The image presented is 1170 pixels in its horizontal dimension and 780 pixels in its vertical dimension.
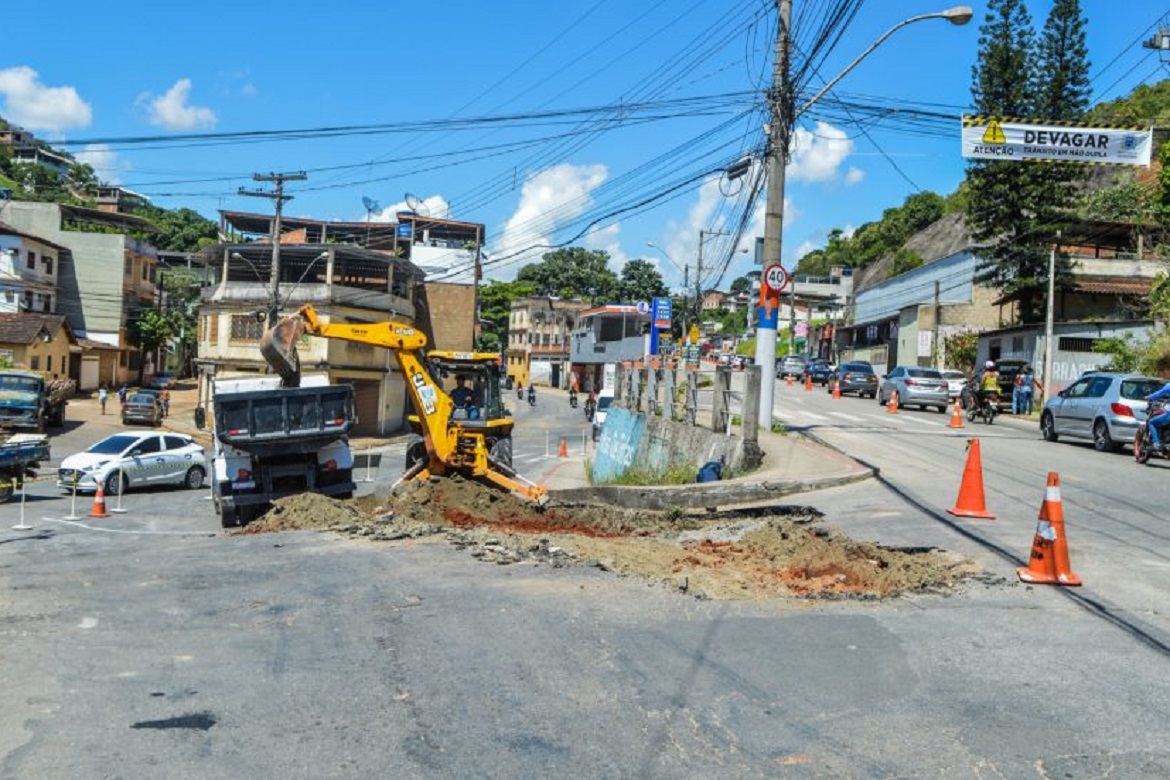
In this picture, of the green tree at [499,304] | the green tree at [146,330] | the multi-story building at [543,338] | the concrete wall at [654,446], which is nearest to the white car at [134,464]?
the concrete wall at [654,446]

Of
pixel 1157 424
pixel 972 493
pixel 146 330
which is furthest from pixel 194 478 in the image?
pixel 146 330

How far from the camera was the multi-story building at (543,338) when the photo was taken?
105 meters

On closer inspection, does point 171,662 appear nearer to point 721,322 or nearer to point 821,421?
point 821,421

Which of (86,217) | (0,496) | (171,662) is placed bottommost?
(0,496)

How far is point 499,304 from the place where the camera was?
381ft

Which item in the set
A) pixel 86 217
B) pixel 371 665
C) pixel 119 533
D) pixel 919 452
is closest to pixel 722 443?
pixel 919 452

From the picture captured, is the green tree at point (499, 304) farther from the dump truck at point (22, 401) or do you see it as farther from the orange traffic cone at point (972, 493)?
the orange traffic cone at point (972, 493)

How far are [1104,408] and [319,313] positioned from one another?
34.5 m

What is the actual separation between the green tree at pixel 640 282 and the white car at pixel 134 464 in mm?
89221

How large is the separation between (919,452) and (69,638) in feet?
53.2

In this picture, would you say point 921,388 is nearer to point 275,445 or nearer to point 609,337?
point 275,445

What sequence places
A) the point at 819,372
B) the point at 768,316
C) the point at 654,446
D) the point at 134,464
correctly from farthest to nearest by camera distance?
the point at 819,372
the point at 134,464
the point at 654,446
the point at 768,316

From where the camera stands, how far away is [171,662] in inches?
280

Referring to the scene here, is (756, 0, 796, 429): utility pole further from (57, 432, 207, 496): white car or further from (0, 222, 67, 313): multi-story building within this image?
(0, 222, 67, 313): multi-story building
